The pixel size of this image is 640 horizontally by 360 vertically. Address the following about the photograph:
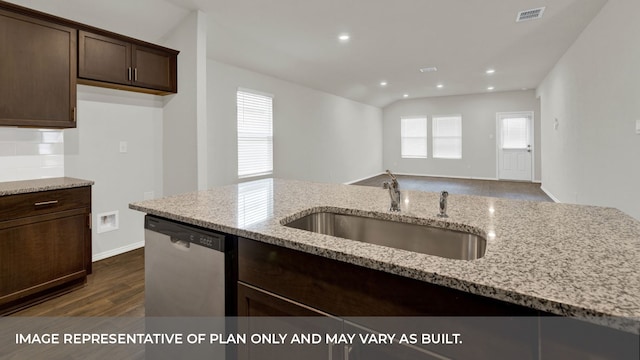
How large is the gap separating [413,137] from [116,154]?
9339 mm

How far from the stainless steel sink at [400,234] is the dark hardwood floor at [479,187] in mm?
6316

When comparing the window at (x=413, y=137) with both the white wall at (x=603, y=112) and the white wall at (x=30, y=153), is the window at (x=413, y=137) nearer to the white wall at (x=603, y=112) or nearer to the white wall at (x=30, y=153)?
the white wall at (x=603, y=112)

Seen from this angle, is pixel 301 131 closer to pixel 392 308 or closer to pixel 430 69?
pixel 430 69

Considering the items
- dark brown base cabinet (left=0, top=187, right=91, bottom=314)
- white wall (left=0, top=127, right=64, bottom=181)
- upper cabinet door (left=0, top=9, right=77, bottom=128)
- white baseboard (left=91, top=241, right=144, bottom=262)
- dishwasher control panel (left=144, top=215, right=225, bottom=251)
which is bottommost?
white baseboard (left=91, top=241, right=144, bottom=262)

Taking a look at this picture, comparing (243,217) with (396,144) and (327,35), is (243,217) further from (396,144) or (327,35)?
(396,144)

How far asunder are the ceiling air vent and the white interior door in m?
6.26

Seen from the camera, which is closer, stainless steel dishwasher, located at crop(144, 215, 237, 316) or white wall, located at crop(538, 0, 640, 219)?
stainless steel dishwasher, located at crop(144, 215, 237, 316)

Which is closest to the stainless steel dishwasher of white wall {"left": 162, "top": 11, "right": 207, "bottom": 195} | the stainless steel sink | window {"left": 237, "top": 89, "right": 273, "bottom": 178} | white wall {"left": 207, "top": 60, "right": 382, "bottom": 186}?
the stainless steel sink

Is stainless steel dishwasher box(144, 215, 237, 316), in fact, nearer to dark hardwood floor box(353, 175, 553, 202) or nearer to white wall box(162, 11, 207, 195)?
white wall box(162, 11, 207, 195)

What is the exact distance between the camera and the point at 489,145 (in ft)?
32.1

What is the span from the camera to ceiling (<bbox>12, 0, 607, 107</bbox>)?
10.8 ft

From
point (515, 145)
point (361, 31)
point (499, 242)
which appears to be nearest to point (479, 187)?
point (515, 145)

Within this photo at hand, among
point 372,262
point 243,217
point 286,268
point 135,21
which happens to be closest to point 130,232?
point 135,21

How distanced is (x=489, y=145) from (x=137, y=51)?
9.59 meters
